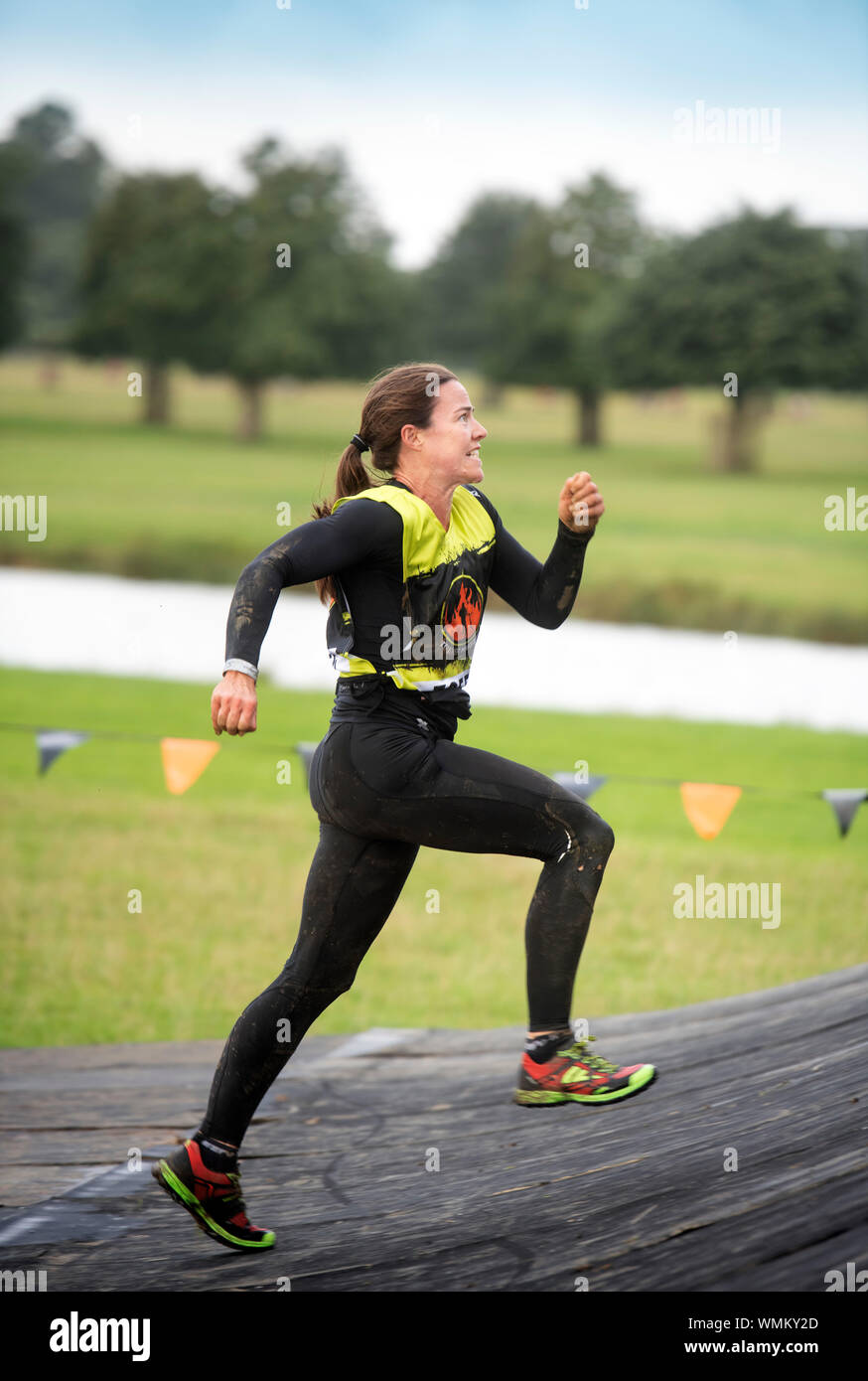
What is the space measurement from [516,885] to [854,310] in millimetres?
47571

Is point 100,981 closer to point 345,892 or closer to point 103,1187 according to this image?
point 103,1187

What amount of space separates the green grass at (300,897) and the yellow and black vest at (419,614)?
11.1 feet

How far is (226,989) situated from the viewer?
279 inches

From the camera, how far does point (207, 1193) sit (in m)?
3.63

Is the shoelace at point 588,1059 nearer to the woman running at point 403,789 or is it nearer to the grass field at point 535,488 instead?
the woman running at point 403,789

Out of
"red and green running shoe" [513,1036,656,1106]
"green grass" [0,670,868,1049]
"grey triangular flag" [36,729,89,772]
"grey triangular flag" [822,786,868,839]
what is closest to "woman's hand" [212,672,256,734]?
"red and green running shoe" [513,1036,656,1106]

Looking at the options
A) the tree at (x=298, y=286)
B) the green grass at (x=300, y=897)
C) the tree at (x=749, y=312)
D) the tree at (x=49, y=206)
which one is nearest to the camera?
the green grass at (x=300, y=897)

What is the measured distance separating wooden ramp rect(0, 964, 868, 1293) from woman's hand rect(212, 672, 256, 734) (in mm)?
1326

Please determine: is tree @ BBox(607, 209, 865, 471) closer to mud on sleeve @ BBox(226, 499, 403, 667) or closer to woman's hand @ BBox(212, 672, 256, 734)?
mud on sleeve @ BBox(226, 499, 403, 667)

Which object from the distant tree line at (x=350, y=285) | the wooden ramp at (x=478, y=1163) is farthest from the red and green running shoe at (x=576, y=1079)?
the distant tree line at (x=350, y=285)

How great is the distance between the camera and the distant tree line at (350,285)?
2179 inches

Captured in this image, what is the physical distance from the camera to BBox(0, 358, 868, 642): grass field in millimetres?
38719

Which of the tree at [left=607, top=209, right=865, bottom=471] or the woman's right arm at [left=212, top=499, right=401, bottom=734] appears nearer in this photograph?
the woman's right arm at [left=212, top=499, right=401, bottom=734]

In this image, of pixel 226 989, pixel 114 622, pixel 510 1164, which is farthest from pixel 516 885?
pixel 114 622
